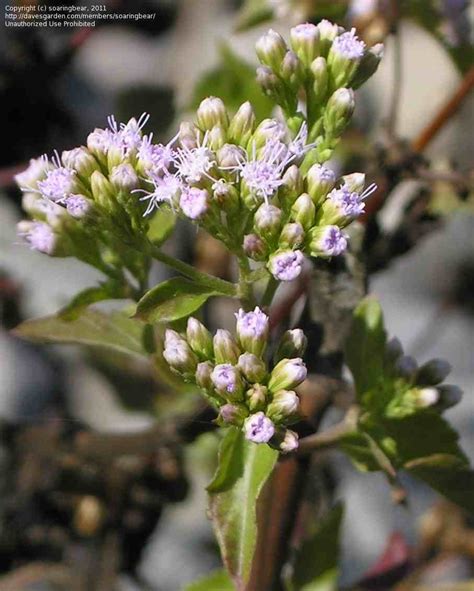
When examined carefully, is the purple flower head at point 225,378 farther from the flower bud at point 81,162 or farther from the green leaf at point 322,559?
the green leaf at point 322,559

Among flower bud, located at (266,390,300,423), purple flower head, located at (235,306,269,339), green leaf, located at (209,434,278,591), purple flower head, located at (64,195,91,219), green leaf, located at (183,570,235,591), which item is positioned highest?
purple flower head, located at (64,195,91,219)

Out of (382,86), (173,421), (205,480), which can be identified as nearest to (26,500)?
(205,480)

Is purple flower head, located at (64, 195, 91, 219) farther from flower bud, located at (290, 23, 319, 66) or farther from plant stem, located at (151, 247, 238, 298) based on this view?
flower bud, located at (290, 23, 319, 66)

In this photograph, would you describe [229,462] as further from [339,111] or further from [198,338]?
[339,111]

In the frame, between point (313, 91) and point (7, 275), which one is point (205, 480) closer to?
point (7, 275)

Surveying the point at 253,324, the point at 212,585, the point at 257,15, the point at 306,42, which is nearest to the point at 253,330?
the point at 253,324

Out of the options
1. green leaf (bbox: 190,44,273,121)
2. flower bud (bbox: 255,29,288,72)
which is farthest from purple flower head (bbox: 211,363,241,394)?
green leaf (bbox: 190,44,273,121)
